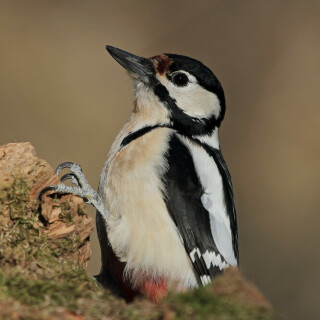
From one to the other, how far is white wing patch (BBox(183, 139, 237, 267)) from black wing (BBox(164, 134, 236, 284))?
0.03 metres

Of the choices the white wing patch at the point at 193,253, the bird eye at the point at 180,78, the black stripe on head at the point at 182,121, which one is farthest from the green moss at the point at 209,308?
the bird eye at the point at 180,78

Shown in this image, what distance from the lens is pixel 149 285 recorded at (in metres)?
3.19

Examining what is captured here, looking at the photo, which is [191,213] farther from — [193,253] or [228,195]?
[228,195]

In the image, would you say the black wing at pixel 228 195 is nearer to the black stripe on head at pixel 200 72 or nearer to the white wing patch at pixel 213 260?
the white wing patch at pixel 213 260

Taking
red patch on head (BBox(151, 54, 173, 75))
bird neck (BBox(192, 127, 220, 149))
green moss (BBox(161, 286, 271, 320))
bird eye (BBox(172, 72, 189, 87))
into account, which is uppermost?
red patch on head (BBox(151, 54, 173, 75))

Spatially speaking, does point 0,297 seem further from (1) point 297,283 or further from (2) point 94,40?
(2) point 94,40

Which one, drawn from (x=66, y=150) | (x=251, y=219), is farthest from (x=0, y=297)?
(x=251, y=219)

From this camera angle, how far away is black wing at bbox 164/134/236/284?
3242mm

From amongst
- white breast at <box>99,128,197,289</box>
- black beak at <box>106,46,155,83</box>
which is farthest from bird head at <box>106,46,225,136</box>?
white breast at <box>99,128,197,289</box>

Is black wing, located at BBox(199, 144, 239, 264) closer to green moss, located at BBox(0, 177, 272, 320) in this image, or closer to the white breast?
the white breast

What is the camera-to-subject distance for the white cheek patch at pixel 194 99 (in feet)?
12.3

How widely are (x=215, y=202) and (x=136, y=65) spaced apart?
3.09 feet

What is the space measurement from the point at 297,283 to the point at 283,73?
220 cm

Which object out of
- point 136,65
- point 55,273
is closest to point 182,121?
point 136,65
